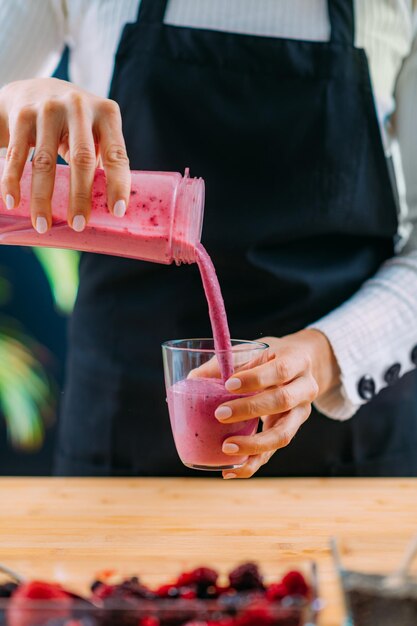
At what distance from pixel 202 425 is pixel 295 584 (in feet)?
1.25

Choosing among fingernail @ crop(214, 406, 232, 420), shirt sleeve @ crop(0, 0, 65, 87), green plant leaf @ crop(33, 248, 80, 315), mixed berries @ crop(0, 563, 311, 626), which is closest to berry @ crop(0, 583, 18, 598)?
mixed berries @ crop(0, 563, 311, 626)

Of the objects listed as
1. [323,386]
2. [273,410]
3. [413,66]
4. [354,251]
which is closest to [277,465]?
[323,386]

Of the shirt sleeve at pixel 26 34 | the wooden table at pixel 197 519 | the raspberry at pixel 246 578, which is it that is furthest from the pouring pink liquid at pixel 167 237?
the shirt sleeve at pixel 26 34

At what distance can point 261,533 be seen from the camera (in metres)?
1.11

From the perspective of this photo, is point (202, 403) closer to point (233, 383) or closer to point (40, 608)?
point (233, 383)

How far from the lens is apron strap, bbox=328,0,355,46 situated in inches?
61.5

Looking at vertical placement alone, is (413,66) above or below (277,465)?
above

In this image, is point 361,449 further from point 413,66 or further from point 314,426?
point 413,66

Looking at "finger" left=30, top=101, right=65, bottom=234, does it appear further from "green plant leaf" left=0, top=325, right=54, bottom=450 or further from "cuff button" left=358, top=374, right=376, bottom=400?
"green plant leaf" left=0, top=325, right=54, bottom=450

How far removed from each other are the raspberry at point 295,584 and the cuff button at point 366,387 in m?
0.75

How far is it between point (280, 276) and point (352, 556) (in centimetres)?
85

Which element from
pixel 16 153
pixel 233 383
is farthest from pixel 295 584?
pixel 16 153

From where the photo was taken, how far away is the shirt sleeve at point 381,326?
1403 mm

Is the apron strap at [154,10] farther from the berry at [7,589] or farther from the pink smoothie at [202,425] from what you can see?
the berry at [7,589]
